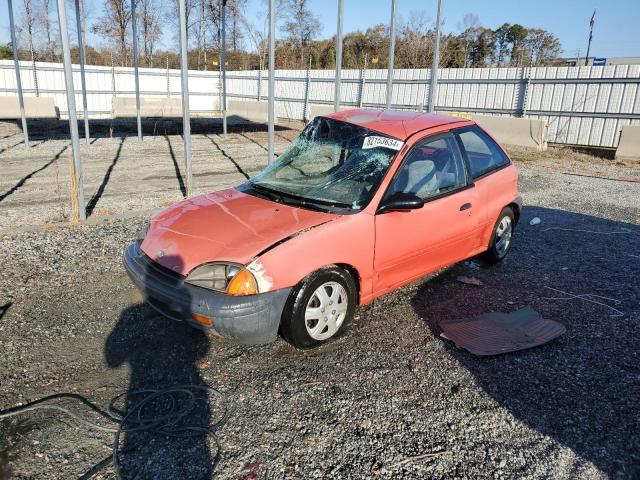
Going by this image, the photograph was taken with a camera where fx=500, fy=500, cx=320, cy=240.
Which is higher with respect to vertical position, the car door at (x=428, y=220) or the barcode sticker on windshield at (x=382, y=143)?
the barcode sticker on windshield at (x=382, y=143)

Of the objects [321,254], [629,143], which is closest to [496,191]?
[321,254]

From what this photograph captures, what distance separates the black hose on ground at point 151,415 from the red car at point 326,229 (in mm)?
464

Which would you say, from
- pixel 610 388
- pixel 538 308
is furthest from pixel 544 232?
pixel 610 388

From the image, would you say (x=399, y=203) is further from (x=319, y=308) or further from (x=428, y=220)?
(x=319, y=308)

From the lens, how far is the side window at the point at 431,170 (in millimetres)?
4195

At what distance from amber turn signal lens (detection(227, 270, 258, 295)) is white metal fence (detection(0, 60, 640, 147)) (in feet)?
53.4

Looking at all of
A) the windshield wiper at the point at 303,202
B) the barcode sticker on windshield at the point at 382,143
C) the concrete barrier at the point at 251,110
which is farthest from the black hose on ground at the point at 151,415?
the concrete barrier at the point at 251,110

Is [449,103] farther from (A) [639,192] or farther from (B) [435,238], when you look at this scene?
(B) [435,238]

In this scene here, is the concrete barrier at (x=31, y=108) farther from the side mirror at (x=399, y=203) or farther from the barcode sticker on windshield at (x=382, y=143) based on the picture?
the side mirror at (x=399, y=203)

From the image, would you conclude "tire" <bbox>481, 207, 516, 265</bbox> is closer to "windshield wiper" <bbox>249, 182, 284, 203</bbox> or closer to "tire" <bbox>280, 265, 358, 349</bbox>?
"tire" <bbox>280, 265, 358, 349</bbox>

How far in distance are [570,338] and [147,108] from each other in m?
27.6

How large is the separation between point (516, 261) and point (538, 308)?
1400 millimetres

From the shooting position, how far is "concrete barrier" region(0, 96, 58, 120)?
78.7 feet

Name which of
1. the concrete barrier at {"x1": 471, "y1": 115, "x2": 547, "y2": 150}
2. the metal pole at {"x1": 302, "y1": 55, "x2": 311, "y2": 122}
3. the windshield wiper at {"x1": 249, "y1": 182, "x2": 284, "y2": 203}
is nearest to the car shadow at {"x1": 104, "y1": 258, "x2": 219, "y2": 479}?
the windshield wiper at {"x1": 249, "y1": 182, "x2": 284, "y2": 203}
